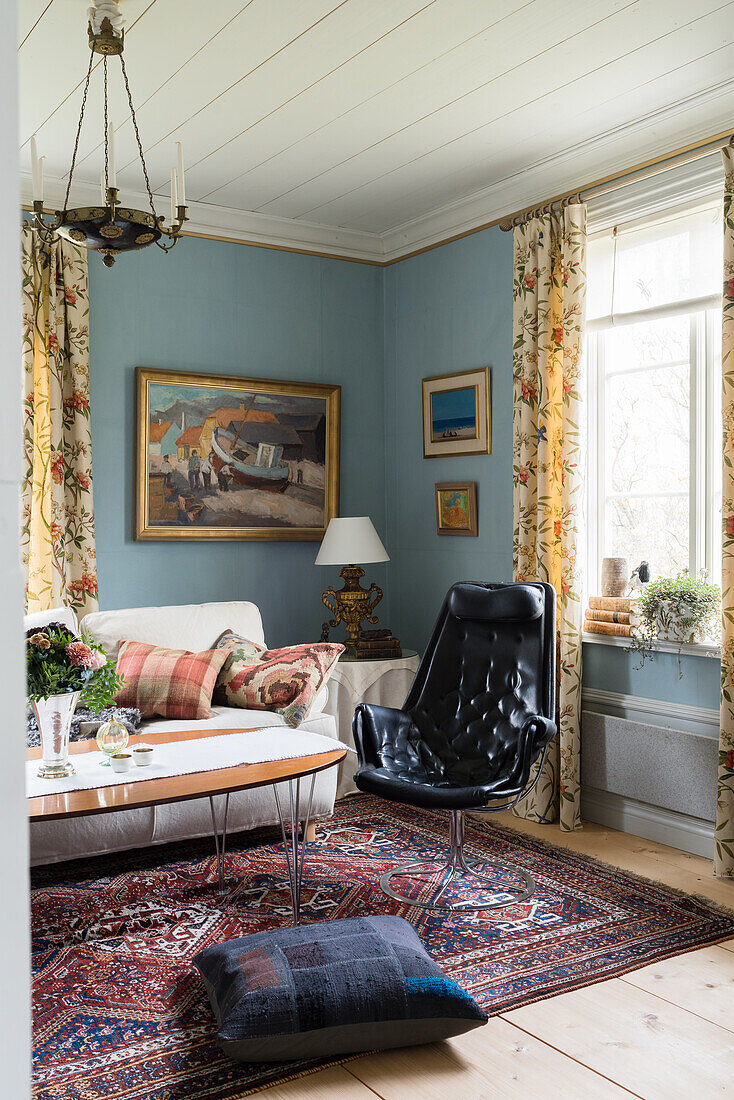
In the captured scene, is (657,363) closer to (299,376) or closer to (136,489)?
(299,376)

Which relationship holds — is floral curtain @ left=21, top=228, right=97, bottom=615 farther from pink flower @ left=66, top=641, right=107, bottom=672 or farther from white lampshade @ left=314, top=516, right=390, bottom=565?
pink flower @ left=66, top=641, right=107, bottom=672

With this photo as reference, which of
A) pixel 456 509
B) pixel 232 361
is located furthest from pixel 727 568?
pixel 232 361

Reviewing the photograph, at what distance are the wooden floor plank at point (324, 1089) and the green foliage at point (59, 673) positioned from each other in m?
1.18

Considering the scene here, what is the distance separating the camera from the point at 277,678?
12.6ft

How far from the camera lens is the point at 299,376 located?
15.9 ft

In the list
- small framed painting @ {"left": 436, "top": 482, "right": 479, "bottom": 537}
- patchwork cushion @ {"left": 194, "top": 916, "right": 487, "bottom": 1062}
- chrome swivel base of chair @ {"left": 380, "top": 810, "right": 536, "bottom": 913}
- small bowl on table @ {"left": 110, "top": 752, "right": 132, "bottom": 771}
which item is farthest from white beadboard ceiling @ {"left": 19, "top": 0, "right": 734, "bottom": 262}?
patchwork cushion @ {"left": 194, "top": 916, "right": 487, "bottom": 1062}

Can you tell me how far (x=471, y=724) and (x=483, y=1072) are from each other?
147 centimetres

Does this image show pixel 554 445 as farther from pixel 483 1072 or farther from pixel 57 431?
pixel 483 1072

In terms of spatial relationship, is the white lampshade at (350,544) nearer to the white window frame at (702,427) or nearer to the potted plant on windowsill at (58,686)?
the white window frame at (702,427)

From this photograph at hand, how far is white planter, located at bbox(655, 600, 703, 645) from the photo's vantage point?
11.4ft

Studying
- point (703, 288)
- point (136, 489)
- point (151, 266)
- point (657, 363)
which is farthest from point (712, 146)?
point (136, 489)

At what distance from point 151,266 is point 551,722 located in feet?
9.36

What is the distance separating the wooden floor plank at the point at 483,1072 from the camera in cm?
201

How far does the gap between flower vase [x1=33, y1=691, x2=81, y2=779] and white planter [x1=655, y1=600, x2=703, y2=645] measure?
2.15 meters
